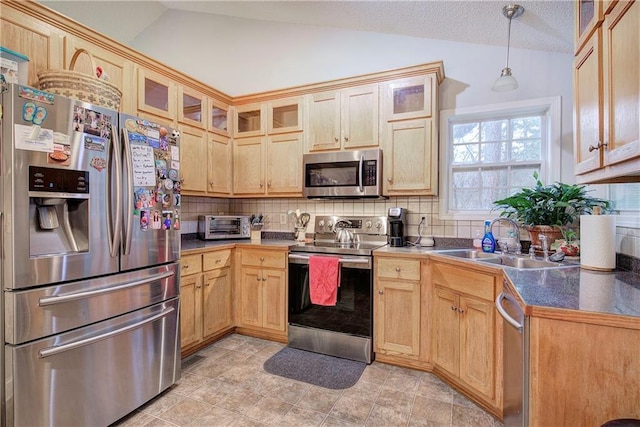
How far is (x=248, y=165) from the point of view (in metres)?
3.29

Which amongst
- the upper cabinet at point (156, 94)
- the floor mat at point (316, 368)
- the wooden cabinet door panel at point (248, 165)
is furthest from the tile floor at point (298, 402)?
the upper cabinet at point (156, 94)

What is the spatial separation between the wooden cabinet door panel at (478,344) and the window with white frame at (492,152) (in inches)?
40.9

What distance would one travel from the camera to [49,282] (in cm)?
144

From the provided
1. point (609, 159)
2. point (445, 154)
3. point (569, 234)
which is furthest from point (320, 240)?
point (609, 159)

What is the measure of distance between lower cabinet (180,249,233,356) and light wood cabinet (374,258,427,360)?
1.41 meters

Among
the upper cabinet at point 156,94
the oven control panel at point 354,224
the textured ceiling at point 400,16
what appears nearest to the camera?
the textured ceiling at point 400,16

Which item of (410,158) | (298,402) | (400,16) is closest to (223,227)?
(298,402)

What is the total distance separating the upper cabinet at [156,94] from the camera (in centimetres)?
243

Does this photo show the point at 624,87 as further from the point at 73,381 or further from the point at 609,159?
the point at 73,381

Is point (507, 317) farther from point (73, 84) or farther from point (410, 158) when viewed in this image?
point (73, 84)

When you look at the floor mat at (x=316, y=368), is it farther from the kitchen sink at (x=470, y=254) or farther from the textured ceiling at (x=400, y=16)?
the textured ceiling at (x=400, y=16)

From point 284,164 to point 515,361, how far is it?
8.12ft

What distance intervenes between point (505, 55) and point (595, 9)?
138 centimetres

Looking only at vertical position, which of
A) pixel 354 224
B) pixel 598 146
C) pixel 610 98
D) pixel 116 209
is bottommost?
pixel 354 224
